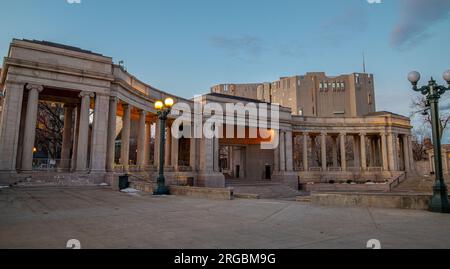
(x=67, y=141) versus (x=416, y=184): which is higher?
(x=67, y=141)

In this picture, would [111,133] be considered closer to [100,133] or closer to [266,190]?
[100,133]

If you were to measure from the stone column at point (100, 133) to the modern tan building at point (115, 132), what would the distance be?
0.08 metres

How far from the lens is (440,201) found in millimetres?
9938

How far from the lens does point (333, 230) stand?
657cm

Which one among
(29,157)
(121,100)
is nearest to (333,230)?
(29,157)

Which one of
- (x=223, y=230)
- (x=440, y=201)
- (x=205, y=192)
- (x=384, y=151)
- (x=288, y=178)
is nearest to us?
(x=223, y=230)

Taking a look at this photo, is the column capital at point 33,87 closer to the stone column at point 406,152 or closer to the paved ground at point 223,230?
the paved ground at point 223,230

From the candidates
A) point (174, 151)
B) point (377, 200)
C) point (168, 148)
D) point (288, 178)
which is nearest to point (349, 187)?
point (288, 178)

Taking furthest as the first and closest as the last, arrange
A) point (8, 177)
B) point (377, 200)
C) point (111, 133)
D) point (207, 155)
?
point (207, 155)
point (111, 133)
point (8, 177)
point (377, 200)

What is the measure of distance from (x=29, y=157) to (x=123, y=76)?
11.0 m

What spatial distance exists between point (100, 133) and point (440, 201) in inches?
949

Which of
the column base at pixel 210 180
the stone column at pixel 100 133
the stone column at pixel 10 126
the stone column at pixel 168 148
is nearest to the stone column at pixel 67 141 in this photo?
the stone column at pixel 100 133
